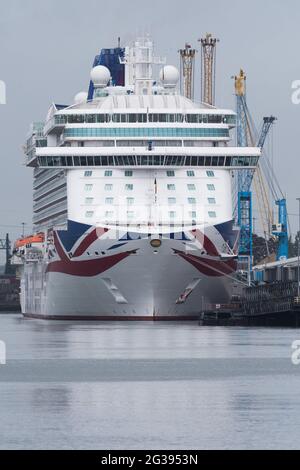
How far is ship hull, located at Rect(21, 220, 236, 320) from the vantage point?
319ft

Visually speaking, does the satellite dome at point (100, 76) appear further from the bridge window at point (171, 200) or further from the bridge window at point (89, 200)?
the bridge window at point (171, 200)

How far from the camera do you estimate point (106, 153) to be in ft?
324

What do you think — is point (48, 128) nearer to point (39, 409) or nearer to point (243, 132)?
point (243, 132)

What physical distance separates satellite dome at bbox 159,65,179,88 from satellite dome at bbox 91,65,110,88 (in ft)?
15.4

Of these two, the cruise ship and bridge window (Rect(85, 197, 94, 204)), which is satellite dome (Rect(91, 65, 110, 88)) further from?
bridge window (Rect(85, 197, 94, 204))

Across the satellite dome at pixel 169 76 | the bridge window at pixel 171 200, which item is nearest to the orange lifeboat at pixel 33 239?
the satellite dome at pixel 169 76

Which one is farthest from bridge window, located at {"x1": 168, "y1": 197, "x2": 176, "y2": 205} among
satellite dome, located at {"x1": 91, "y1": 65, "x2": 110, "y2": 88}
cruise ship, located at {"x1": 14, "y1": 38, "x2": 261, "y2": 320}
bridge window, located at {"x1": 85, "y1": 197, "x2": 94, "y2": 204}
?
satellite dome, located at {"x1": 91, "y1": 65, "x2": 110, "y2": 88}

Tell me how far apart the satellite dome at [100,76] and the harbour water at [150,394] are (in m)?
39.5

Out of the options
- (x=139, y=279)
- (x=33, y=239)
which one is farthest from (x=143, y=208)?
(x=33, y=239)

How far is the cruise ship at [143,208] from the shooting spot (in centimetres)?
9762

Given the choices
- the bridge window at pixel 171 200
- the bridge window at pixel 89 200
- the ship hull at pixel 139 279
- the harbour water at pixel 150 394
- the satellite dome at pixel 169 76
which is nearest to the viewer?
the harbour water at pixel 150 394

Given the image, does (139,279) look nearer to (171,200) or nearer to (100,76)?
(171,200)

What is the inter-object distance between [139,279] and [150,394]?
173ft

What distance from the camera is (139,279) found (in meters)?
98.3
